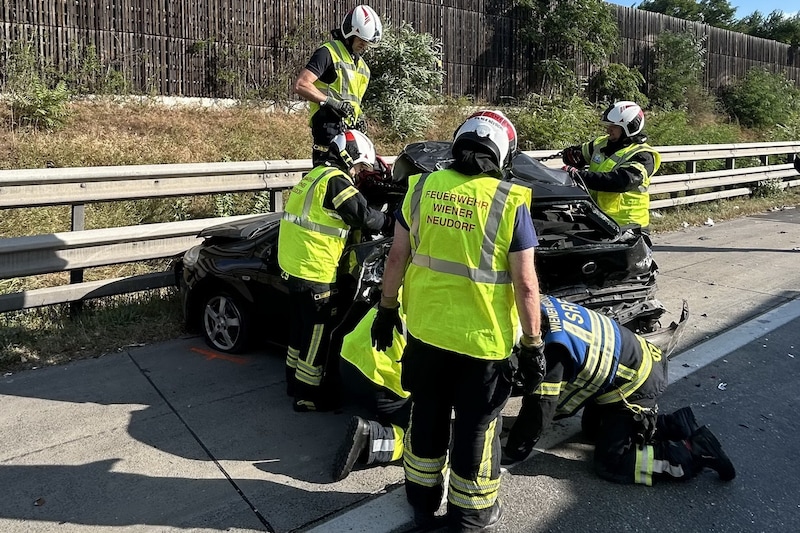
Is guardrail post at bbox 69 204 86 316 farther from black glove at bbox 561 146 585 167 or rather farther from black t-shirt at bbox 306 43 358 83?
black glove at bbox 561 146 585 167

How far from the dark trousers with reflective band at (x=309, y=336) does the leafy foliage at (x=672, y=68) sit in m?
17.5

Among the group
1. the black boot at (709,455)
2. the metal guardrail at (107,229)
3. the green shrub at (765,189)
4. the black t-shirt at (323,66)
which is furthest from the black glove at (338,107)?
the green shrub at (765,189)

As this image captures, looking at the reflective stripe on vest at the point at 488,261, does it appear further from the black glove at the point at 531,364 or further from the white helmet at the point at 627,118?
the white helmet at the point at 627,118

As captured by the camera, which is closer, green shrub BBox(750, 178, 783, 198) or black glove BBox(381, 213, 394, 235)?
black glove BBox(381, 213, 394, 235)

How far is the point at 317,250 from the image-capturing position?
431 cm

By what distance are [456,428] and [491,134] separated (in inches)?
50.9

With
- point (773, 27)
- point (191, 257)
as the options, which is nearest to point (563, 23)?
point (191, 257)

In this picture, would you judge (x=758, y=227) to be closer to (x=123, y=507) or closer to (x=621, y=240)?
(x=621, y=240)

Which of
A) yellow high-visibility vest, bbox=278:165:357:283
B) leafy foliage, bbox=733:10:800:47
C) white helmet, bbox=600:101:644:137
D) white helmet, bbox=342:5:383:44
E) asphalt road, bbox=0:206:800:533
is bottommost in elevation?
asphalt road, bbox=0:206:800:533

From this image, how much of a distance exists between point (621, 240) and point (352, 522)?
9.00ft

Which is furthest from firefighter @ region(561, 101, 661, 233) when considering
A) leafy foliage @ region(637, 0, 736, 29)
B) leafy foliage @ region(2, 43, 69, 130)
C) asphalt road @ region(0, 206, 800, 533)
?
leafy foliage @ region(637, 0, 736, 29)

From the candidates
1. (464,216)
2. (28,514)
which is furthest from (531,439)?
(28,514)

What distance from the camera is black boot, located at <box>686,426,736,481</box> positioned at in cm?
349

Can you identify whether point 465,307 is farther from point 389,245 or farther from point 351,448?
point 389,245
